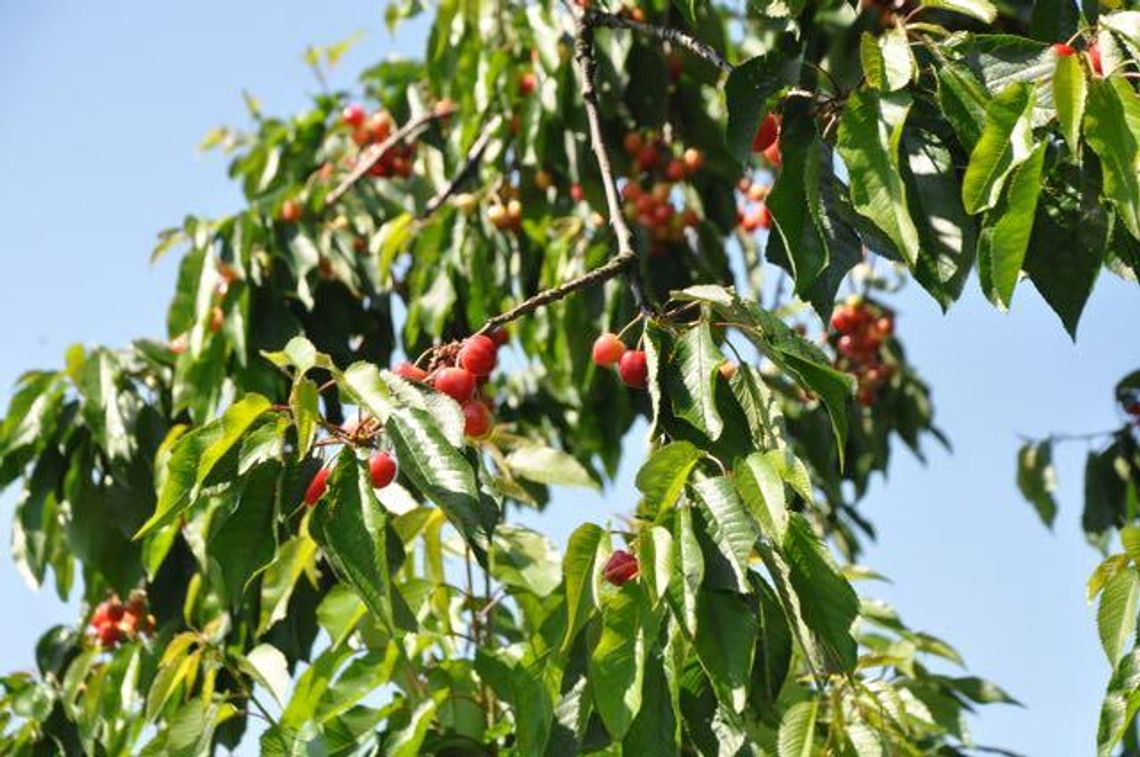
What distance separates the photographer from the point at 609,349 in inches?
61.1

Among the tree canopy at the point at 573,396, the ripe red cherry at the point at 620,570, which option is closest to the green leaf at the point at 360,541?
the tree canopy at the point at 573,396

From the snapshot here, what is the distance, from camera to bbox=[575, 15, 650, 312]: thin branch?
4.98 feet

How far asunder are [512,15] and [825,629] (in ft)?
7.49

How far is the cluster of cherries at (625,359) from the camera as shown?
1.51 meters

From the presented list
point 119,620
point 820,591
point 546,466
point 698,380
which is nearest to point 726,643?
point 820,591

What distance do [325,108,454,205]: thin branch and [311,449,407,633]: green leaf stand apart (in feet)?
6.97

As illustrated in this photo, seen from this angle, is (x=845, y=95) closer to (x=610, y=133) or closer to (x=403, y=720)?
(x=403, y=720)

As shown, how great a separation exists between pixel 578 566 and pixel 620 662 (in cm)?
9

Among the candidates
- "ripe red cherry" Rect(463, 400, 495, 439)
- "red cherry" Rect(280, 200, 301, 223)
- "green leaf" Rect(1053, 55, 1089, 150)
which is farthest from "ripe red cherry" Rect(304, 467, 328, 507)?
"red cherry" Rect(280, 200, 301, 223)

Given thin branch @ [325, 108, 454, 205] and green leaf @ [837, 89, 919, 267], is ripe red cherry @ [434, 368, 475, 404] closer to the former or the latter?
green leaf @ [837, 89, 919, 267]

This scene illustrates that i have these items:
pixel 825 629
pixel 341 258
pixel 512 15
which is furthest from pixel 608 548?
pixel 512 15

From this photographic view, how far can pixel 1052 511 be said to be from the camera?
11.0 ft

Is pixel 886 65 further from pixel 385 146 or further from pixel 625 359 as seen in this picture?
pixel 385 146

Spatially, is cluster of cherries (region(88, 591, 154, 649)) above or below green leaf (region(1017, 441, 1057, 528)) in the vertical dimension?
below
